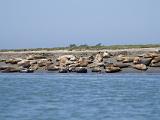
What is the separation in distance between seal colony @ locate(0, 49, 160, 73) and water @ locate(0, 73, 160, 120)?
274 centimetres

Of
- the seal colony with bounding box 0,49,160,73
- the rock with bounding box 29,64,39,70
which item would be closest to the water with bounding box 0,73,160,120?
the seal colony with bounding box 0,49,160,73

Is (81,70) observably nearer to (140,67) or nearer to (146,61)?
(140,67)

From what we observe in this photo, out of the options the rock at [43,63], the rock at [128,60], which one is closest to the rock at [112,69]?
the rock at [128,60]

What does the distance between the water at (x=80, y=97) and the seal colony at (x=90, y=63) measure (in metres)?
2.74

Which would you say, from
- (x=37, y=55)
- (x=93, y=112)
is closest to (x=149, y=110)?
(x=93, y=112)

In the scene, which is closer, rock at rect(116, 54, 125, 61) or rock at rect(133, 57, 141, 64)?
rock at rect(133, 57, 141, 64)

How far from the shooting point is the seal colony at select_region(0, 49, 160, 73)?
61.1 meters

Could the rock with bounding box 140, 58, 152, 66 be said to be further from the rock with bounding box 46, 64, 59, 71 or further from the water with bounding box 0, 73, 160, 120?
the rock with bounding box 46, 64, 59, 71

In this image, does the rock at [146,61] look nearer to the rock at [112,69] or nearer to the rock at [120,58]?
the rock at [112,69]

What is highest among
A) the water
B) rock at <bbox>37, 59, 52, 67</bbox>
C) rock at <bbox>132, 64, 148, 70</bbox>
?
rock at <bbox>37, 59, 52, 67</bbox>

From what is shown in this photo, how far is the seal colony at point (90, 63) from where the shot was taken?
Result: 61.1 meters

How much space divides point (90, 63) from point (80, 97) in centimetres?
2495

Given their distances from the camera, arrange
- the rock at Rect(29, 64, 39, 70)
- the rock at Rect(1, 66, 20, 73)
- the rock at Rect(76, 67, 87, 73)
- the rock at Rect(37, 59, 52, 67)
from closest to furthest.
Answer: the rock at Rect(76, 67, 87, 73) → the rock at Rect(1, 66, 20, 73) → the rock at Rect(29, 64, 39, 70) → the rock at Rect(37, 59, 52, 67)

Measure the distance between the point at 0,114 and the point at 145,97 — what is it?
1176 centimetres
